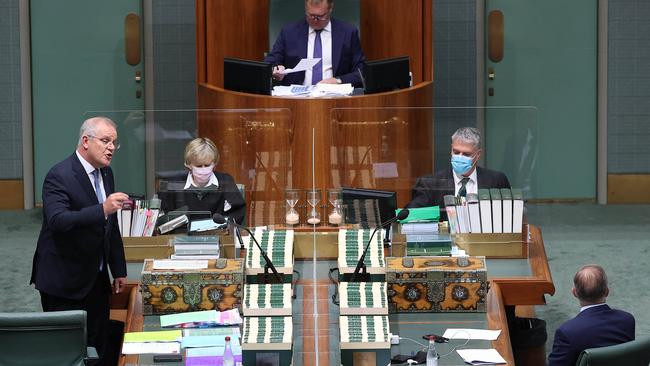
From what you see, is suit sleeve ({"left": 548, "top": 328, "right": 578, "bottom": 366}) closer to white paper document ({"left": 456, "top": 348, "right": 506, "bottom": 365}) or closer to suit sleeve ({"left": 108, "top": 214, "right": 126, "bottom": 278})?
white paper document ({"left": 456, "top": 348, "right": 506, "bottom": 365})

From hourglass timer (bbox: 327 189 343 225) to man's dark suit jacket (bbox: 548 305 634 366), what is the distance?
1.53 meters

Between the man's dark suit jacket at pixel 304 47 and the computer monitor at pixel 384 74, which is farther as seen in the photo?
the man's dark suit jacket at pixel 304 47

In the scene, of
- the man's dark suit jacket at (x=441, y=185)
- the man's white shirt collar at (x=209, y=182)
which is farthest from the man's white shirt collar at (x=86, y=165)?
the man's dark suit jacket at (x=441, y=185)

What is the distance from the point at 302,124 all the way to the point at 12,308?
1937mm

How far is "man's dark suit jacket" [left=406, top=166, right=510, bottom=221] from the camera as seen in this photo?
661 cm

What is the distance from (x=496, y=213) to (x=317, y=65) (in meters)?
2.73

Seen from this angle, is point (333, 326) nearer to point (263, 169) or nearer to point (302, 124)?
point (263, 169)

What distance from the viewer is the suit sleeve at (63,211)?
18.8ft

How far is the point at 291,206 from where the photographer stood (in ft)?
21.7

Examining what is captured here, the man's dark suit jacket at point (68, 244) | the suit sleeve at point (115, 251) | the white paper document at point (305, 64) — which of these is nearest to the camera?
the man's dark suit jacket at point (68, 244)

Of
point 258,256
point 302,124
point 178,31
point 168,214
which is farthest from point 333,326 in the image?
point 178,31

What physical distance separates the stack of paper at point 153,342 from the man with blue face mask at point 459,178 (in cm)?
165

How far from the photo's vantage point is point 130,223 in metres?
6.37

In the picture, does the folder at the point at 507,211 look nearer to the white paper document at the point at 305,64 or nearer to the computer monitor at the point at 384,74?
the computer monitor at the point at 384,74
